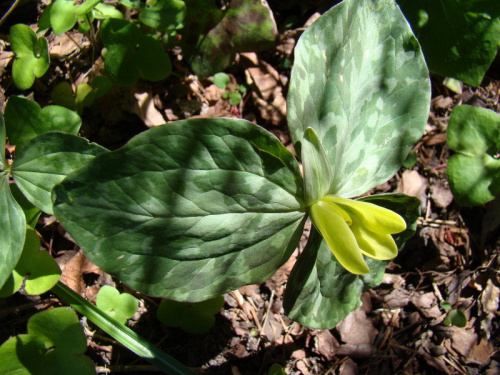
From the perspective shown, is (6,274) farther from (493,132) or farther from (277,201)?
(493,132)

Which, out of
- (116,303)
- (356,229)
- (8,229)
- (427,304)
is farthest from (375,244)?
(8,229)

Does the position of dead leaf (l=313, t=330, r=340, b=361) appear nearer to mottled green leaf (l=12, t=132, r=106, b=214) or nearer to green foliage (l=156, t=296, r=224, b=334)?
green foliage (l=156, t=296, r=224, b=334)

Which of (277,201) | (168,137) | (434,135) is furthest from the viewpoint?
(434,135)

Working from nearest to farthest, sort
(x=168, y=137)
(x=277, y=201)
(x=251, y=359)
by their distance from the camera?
(x=168, y=137), (x=277, y=201), (x=251, y=359)

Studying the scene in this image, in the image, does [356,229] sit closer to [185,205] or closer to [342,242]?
[342,242]

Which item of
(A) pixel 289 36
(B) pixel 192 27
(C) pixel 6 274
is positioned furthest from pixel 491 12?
(C) pixel 6 274

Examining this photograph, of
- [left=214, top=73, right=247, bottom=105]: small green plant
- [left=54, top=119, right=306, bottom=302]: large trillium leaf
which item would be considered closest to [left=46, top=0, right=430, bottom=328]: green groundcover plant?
[left=54, top=119, right=306, bottom=302]: large trillium leaf
